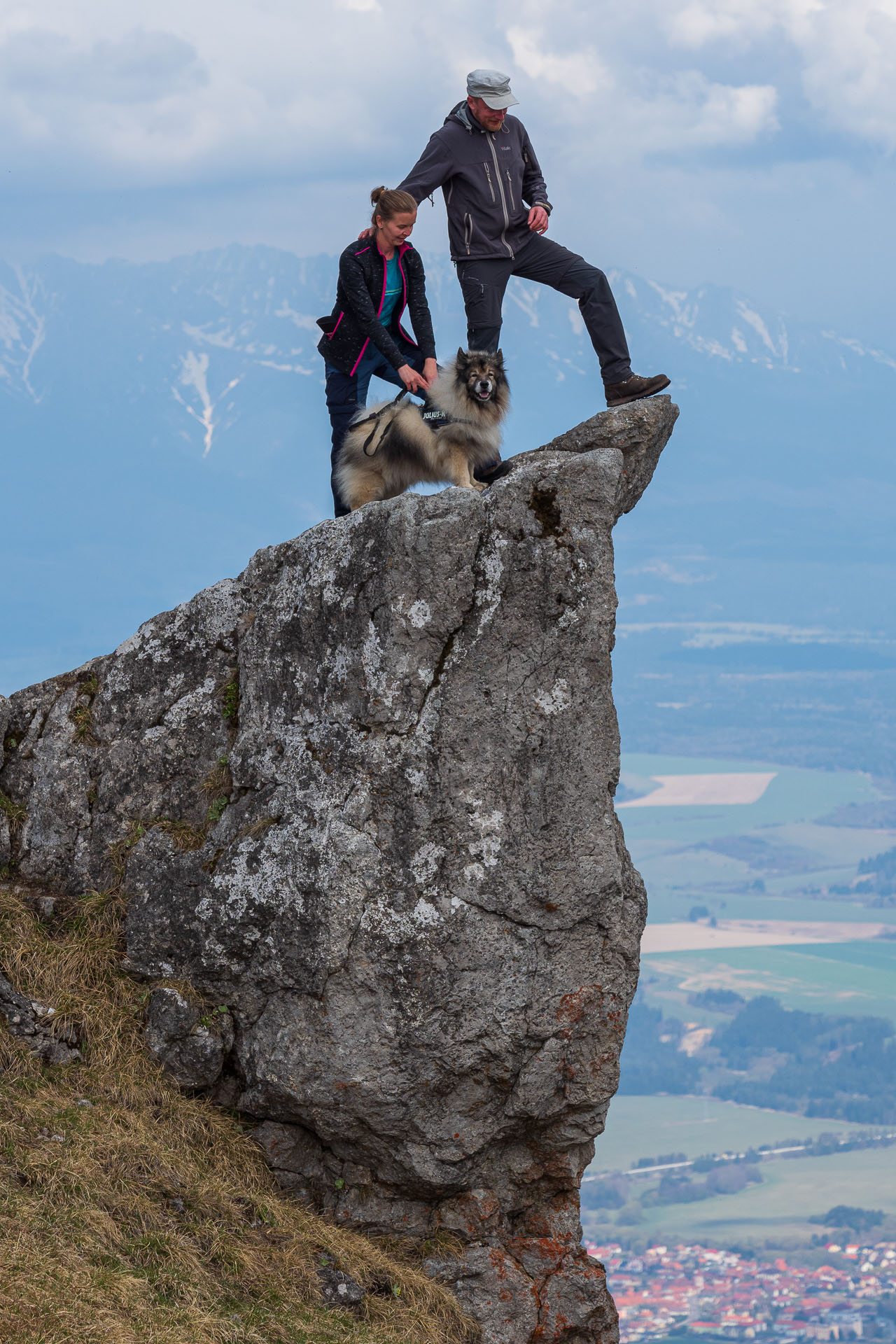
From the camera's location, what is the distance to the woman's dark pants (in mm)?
12133

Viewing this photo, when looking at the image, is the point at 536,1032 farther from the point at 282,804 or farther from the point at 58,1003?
the point at 58,1003

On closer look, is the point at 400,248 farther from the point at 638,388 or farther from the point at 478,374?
the point at 638,388

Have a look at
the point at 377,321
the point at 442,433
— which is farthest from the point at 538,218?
the point at 442,433

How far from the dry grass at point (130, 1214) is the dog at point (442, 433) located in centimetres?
473

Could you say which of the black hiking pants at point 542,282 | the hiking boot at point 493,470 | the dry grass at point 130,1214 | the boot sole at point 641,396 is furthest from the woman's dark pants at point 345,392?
the dry grass at point 130,1214

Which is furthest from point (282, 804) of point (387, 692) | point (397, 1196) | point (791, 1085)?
point (791, 1085)

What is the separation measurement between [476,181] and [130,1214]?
29.7 feet

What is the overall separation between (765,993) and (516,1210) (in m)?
178

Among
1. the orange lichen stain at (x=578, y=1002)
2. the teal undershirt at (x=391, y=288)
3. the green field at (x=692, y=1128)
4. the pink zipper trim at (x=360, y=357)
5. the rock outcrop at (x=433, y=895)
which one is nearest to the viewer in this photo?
the rock outcrop at (x=433, y=895)

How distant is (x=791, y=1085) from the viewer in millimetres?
164375

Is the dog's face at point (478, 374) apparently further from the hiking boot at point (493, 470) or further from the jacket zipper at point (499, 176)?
the jacket zipper at point (499, 176)

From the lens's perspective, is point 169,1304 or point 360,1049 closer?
point 169,1304

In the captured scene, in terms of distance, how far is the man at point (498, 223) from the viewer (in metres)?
11.1

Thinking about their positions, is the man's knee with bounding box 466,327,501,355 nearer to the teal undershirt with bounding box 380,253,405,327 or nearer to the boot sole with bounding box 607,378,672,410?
the teal undershirt with bounding box 380,253,405,327
